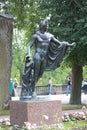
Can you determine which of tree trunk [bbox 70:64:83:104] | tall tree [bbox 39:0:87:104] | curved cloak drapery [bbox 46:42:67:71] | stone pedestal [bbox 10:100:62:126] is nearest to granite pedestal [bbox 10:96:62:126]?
stone pedestal [bbox 10:100:62:126]

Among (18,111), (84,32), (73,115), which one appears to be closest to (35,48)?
(18,111)

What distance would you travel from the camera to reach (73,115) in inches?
553

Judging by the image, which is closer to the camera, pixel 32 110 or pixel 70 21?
pixel 32 110

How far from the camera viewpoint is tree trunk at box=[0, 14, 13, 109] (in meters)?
20.1

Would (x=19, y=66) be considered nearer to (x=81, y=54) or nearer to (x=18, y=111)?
(x=81, y=54)

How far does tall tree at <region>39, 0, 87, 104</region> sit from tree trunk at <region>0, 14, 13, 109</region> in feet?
6.13

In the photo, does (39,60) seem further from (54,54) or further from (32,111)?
(32,111)

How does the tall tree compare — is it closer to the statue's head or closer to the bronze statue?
the bronze statue

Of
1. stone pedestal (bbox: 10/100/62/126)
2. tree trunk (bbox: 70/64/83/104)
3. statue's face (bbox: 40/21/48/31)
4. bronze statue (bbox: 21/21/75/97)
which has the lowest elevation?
tree trunk (bbox: 70/64/83/104)

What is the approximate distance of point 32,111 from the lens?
11.2 m

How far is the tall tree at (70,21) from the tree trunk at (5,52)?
1.87m

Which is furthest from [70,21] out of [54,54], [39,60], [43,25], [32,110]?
[32,110]

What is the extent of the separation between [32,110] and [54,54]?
192 centimetres

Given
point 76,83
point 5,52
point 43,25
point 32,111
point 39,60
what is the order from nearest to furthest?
1. point 32,111
2. point 39,60
3. point 43,25
4. point 5,52
5. point 76,83
